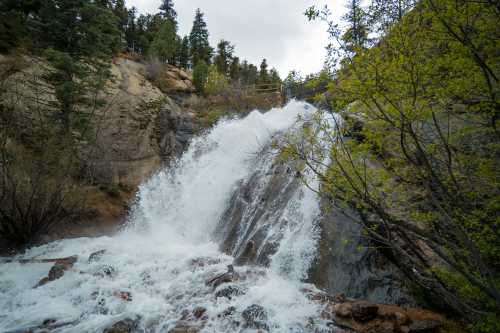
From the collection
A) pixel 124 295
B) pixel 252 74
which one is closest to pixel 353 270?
pixel 124 295

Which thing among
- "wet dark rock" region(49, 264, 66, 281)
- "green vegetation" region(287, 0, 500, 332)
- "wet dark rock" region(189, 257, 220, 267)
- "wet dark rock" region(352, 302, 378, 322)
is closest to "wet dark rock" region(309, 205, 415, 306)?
"wet dark rock" region(352, 302, 378, 322)

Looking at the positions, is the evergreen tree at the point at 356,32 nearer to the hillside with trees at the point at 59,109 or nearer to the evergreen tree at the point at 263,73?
the hillside with trees at the point at 59,109

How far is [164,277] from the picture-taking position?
8.11 m

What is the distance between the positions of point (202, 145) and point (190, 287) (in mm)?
12031

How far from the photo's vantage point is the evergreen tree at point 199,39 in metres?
41.8

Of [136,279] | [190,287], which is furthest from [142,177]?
[190,287]

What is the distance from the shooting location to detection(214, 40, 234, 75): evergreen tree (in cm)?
4128

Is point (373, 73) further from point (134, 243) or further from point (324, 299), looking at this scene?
point (134, 243)

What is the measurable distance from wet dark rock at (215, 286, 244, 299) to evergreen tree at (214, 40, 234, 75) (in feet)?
123

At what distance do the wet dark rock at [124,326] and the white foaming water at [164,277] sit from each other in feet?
0.51

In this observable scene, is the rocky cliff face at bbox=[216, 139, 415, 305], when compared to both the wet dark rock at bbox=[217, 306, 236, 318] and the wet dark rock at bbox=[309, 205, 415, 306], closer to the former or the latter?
the wet dark rock at bbox=[309, 205, 415, 306]

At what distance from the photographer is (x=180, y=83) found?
1081 inches

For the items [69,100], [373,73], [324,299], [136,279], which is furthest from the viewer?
[69,100]

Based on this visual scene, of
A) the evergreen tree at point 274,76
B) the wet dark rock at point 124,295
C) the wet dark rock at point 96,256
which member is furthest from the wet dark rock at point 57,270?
the evergreen tree at point 274,76
